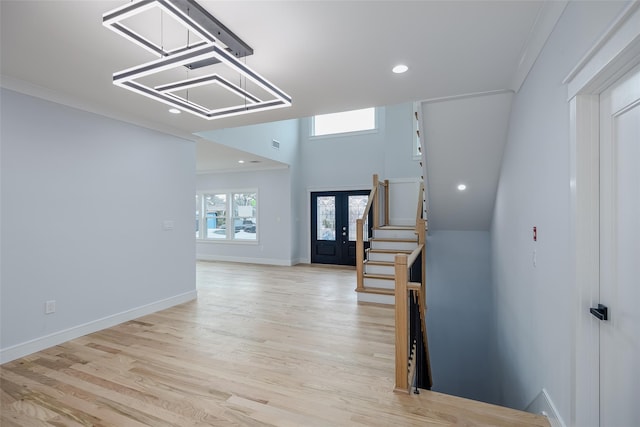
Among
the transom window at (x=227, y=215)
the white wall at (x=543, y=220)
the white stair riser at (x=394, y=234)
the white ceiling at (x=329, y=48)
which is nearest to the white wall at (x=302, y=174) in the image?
the transom window at (x=227, y=215)

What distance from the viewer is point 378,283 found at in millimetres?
4641

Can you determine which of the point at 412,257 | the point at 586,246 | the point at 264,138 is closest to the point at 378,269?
the point at 412,257

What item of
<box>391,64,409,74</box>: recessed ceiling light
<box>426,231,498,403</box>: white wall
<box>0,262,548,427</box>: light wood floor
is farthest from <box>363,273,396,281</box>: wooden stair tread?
<box>391,64,409,74</box>: recessed ceiling light

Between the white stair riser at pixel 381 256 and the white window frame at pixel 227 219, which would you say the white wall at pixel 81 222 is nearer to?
the white stair riser at pixel 381 256

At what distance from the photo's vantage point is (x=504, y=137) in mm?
3428

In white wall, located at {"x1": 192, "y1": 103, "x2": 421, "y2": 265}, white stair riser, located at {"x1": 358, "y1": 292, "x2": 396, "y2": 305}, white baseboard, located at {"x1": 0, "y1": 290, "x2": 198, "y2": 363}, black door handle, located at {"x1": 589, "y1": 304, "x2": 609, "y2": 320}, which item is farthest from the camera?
white wall, located at {"x1": 192, "y1": 103, "x2": 421, "y2": 265}

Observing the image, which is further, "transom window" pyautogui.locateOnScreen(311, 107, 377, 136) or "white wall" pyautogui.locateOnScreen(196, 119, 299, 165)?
"transom window" pyautogui.locateOnScreen(311, 107, 377, 136)

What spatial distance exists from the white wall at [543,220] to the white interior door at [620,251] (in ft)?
0.53

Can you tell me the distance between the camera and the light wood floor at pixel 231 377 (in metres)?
2.02

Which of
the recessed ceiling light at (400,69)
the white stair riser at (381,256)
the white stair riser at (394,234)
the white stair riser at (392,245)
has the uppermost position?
the recessed ceiling light at (400,69)

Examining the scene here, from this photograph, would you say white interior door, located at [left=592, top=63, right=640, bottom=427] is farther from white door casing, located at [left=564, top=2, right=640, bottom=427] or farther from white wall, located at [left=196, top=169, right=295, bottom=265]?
white wall, located at [left=196, top=169, right=295, bottom=265]

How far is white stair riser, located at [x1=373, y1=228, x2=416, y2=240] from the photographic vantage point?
550 cm

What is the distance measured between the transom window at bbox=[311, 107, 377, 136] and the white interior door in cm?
632

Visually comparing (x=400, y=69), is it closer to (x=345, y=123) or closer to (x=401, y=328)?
(x=401, y=328)
